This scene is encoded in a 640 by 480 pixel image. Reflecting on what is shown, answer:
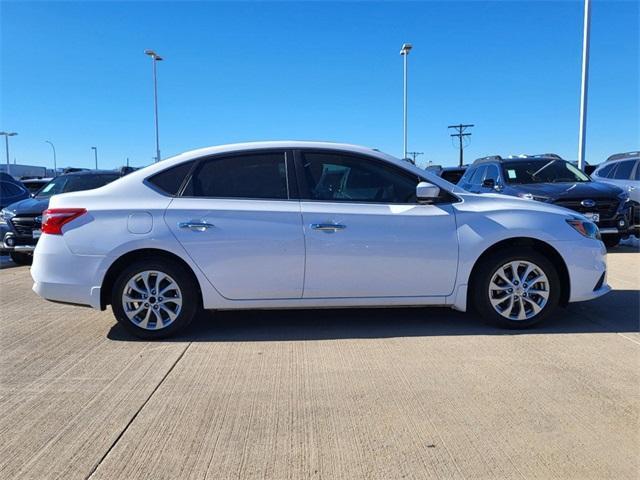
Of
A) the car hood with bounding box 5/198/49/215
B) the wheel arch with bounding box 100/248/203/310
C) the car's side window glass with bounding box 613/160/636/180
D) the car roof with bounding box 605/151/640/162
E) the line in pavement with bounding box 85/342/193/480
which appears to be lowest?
the line in pavement with bounding box 85/342/193/480

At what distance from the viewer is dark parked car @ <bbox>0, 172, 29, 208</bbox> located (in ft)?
37.1

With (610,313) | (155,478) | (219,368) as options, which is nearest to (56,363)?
(219,368)

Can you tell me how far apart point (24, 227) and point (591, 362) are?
326 inches

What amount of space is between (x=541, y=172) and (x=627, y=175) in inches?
120

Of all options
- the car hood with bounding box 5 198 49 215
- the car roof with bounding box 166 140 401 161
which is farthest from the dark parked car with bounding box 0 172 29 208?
the car roof with bounding box 166 140 401 161

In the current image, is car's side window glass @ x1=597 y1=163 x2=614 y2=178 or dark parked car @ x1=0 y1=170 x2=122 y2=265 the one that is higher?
car's side window glass @ x1=597 y1=163 x2=614 y2=178

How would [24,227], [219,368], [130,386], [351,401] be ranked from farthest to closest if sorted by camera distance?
[24,227] → [219,368] → [130,386] → [351,401]

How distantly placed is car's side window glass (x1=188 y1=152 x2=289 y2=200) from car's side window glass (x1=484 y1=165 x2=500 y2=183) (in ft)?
21.4

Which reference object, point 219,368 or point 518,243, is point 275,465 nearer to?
point 219,368

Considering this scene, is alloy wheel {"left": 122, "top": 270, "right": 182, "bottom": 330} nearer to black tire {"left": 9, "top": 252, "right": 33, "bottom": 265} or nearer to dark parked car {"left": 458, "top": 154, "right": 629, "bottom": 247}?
black tire {"left": 9, "top": 252, "right": 33, "bottom": 265}

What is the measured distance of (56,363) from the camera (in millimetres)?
4035

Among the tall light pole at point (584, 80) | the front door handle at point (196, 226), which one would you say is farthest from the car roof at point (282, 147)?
the tall light pole at point (584, 80)

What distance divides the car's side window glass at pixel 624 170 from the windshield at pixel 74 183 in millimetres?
10804

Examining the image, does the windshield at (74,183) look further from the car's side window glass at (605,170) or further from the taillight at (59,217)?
the car's side window glass at (605,170)
